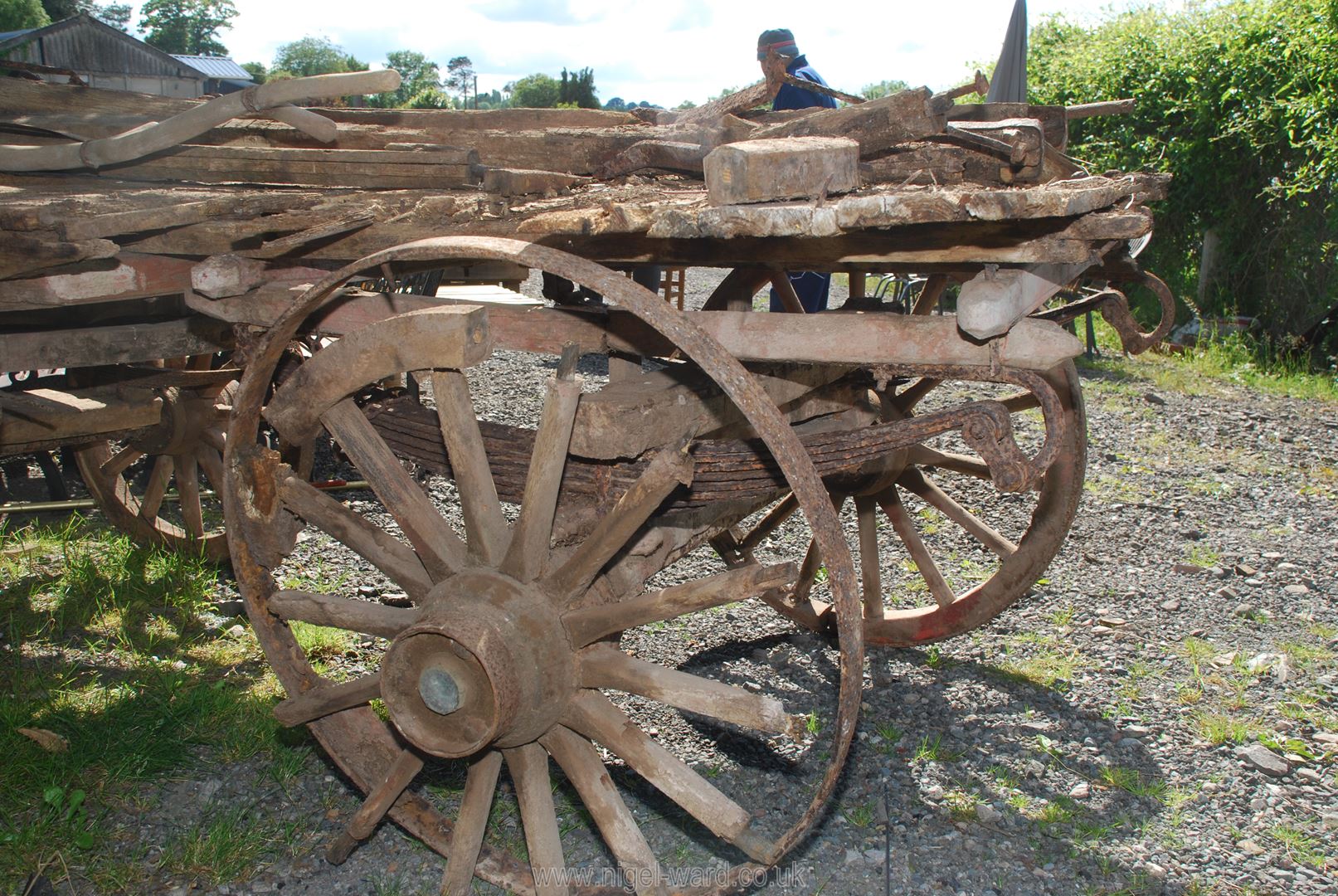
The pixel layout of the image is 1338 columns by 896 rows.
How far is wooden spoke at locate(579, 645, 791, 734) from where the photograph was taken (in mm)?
2043

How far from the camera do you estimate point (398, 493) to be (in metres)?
2.40

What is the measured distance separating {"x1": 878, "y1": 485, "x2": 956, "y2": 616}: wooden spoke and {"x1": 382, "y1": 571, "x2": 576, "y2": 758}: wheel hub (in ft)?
5.79

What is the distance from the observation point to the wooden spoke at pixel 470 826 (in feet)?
7.84

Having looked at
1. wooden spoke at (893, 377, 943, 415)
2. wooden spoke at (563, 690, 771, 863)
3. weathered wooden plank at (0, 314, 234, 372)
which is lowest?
wooden spoke at (563, 690, 771, 863)

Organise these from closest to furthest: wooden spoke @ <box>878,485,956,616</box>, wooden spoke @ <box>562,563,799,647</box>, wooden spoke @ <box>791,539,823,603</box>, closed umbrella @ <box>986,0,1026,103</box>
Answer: wooden spoke @ <box>562,563,799,647</box>, wooden spoke @ <box>878,485,956,616</box>, wooden spoke @ <box>791,539,823,603</box>, closed umbrella @ <box>986,0,1026,103</box>

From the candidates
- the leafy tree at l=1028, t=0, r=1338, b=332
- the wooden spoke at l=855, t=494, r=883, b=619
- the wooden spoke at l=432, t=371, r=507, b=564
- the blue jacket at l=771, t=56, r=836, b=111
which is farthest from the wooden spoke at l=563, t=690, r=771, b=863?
the leafy tree at l=1028, t=0, r=1338, b=332

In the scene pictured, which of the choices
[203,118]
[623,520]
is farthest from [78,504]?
[623,520]

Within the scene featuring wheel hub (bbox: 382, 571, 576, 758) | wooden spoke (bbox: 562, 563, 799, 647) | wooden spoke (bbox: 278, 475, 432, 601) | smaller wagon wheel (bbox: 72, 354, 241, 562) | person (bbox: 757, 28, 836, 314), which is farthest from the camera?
person (bbox: 757, 28, 836, 314)

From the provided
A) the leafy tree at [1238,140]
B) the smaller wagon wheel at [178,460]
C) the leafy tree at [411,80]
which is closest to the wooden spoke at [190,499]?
the smaller wagon wheel at [178,460]

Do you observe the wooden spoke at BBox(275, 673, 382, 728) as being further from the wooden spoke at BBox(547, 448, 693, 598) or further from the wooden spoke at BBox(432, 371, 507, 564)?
the wooden spoke at BBox(547, 448, 693, 598)

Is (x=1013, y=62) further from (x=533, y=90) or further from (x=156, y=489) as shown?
(x=533, y=90)

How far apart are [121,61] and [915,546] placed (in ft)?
130

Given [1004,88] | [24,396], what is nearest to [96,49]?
[1004,88]

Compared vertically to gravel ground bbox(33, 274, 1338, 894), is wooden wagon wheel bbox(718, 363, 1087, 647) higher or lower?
higher
